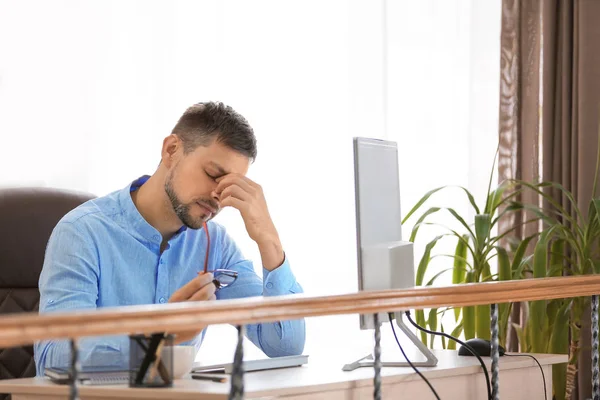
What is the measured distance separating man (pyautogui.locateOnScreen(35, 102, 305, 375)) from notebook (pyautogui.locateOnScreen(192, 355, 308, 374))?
0.35 metres

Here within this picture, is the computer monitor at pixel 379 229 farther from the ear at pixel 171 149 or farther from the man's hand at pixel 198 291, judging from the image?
the ear at pixel 171 149

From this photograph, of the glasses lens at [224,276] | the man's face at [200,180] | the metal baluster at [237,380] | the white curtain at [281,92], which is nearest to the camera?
the metal baluster at [237,380]

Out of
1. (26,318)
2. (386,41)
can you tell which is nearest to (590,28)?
(386,41)

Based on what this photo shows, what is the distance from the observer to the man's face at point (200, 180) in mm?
2316

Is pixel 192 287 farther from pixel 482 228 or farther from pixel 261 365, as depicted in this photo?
pixel 482 228

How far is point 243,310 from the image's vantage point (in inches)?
47.9

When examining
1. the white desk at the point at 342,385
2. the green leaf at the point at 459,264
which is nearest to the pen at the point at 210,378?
the white desk at the point at 342,385

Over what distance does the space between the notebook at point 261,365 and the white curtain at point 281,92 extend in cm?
138

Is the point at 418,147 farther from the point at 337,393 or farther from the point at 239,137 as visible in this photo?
the point at 337,393

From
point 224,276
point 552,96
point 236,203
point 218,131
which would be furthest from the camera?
point 552,96

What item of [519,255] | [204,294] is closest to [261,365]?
[204,294]

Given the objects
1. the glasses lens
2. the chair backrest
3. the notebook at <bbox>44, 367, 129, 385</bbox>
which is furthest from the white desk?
the chair backrest

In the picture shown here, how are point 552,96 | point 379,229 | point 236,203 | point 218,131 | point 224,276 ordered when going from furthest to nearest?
point 552,96 < point 218,131 < point 236,203 < point 224,276 < point 379,229

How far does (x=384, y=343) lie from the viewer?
3682 mm
